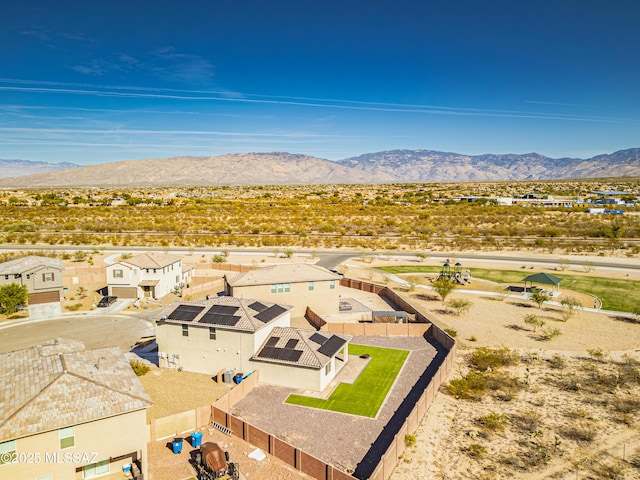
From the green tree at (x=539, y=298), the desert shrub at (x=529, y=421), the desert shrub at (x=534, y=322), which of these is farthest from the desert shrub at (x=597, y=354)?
the green tree at (x=539, y=298)

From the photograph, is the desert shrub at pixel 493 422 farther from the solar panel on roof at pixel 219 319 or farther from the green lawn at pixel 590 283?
the green lawn at pixel 590 283

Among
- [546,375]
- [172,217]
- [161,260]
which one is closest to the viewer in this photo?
[546,375]

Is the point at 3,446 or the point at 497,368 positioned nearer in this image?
the point at 3,446

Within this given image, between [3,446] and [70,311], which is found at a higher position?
[3,446]

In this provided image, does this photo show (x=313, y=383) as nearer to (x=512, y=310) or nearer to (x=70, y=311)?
(x=512, y=310)

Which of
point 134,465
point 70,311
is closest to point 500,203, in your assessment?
point 70,311

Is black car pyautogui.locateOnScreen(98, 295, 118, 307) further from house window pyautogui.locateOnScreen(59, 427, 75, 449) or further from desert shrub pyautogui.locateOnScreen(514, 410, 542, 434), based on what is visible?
desert shrub pyautogui.locateOnScreen(514, 410, 542, 434)
